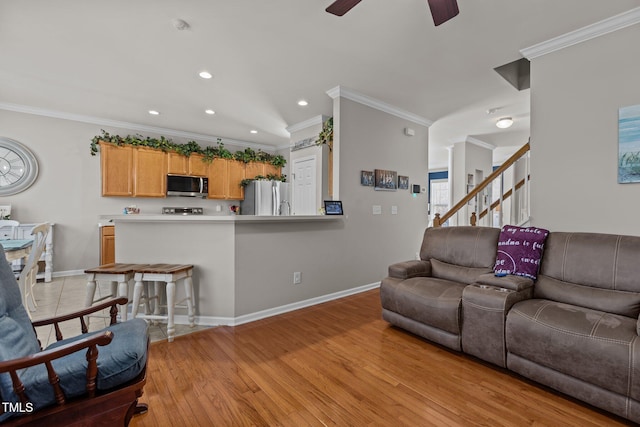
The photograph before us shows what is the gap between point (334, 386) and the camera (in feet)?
6.23

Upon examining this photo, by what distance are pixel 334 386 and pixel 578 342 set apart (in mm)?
1470

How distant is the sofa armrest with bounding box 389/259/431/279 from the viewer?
9.34 ft

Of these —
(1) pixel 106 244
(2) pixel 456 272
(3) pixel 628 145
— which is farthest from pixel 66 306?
(3) pixel 628 145

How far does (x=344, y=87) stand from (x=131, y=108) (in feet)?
11.1

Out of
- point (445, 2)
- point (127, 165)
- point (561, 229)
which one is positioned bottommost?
point (561, 229)

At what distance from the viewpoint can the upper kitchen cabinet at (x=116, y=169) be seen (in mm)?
5012

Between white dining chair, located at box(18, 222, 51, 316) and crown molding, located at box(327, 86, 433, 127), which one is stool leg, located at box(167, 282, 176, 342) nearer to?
white dining chair, located at box(18, 222, 51, 316)

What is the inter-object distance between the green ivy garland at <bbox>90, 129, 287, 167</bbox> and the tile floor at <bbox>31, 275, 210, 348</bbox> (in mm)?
2211

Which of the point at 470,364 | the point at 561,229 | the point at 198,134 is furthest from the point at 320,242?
the point at 198,134

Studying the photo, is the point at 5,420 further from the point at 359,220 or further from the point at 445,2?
the point at 359,220

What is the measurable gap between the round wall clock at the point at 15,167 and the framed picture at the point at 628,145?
24.1 feet

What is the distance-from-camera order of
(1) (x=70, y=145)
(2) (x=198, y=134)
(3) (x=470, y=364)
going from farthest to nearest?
(2) (x=198, y=134) → (1) (x=70, y=145) → (3) (x=470, y=364)

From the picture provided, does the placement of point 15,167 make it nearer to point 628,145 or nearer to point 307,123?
point 307,123

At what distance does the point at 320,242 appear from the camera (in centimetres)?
362
